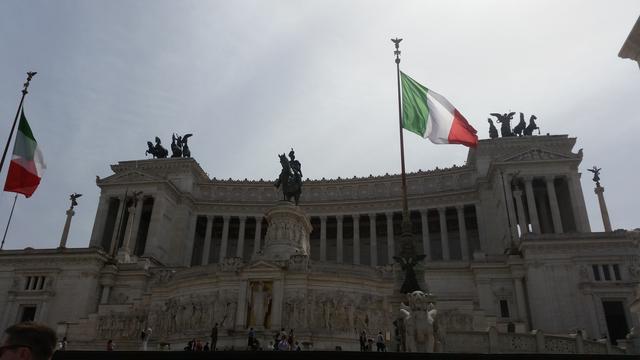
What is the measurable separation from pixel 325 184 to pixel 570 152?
34.2 m

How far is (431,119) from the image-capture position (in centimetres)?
2794

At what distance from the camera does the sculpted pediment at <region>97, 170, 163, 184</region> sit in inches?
2808

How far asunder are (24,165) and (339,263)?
21.0 meters

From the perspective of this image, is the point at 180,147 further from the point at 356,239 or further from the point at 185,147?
the point at 356,239

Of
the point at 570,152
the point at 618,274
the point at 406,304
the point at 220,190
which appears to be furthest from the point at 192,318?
the point at 570,152

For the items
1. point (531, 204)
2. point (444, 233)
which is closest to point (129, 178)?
point (444, 233)

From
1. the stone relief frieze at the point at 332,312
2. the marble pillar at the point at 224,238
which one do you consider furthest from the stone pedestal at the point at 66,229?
the stone relief frieze at the point at 332,312

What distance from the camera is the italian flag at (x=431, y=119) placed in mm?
27641

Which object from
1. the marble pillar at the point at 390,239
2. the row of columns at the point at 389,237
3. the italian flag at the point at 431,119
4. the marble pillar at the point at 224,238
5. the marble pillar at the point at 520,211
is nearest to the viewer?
the italian flag at the point at 431,119

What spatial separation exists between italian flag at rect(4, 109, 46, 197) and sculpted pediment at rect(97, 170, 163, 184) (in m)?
39.7

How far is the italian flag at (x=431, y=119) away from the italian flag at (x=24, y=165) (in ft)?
71.9

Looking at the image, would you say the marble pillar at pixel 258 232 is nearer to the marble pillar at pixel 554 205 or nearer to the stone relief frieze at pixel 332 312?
the marble pillar at pixel 554 205

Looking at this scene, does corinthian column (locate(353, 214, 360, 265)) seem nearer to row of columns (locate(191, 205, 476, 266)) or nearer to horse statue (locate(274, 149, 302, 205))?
row of columns (locate(191, 205, 476, 266))

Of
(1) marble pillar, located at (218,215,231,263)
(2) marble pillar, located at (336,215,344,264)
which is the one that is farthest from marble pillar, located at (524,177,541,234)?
(1) marble pillar, located at (218,215,231,263)
